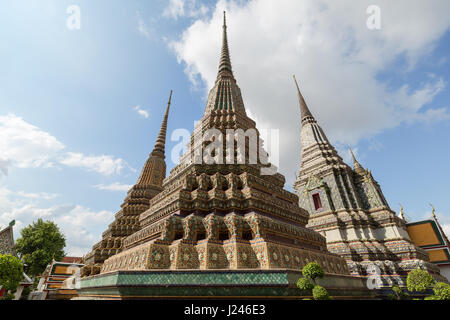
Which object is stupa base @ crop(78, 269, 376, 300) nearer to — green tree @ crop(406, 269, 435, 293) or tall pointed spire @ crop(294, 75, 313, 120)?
green tree @ crop(406, 269, 435, 293)

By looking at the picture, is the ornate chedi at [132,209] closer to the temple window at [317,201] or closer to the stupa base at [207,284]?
the stupa base at [207,284]

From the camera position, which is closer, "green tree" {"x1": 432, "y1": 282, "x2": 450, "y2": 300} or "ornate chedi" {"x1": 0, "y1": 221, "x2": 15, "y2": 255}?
"green tree" {"x1": 432, "y1": 282, "x2": 450, "y2": 300}

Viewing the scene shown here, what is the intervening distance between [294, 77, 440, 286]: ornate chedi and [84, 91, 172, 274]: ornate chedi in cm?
1355

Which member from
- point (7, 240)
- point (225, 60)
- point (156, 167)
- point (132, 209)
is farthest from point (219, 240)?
point (7, 240)

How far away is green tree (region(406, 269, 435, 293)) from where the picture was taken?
8.35 metres

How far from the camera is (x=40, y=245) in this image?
27812mm

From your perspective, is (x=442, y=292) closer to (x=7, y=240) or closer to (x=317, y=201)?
(x=317, y=201)

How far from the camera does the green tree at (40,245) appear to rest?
26500 mm

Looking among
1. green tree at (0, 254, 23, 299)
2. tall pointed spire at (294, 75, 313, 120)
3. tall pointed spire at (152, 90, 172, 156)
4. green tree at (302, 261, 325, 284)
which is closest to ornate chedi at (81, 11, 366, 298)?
green tree at (302, 261, 325, 284)

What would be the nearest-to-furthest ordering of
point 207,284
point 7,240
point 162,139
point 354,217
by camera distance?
point 207,284
point 354,217
point 7,240
point 162,139

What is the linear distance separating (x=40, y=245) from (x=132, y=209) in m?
20.8

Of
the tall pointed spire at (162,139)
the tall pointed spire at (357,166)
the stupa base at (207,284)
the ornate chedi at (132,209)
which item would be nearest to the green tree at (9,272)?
the ornate chedi at (132,209)

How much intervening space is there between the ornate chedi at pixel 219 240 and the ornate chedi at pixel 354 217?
6.78m

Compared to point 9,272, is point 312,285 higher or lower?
lower
